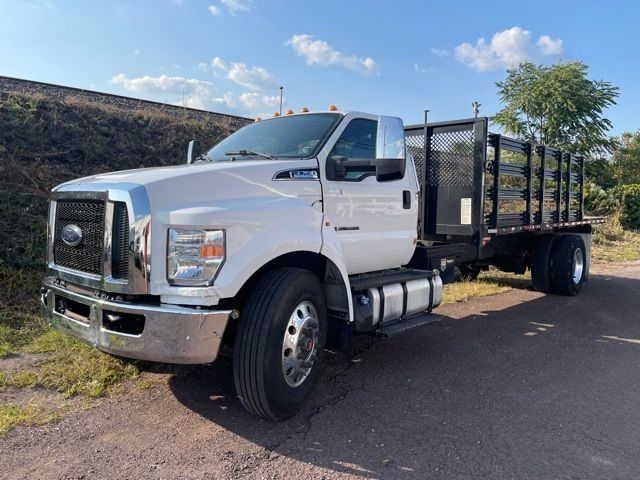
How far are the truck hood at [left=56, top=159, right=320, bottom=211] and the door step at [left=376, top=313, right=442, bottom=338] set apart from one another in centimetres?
143

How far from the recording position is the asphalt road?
307cm

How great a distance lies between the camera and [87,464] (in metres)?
3.06

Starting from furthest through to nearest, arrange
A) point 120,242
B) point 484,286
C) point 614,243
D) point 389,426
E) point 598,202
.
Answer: point 598,202 → point 614,243 → point 484,286 → point 389,426 → point 120,242

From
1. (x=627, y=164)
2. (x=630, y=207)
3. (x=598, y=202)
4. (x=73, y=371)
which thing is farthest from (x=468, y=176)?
(x=627, y=164)

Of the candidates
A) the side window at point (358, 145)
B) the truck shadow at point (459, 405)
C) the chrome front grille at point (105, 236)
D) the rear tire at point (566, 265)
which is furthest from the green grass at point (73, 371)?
the rear tire at point (566, 265)

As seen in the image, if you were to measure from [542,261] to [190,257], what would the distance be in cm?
715

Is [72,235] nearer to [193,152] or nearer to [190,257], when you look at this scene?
[190,257]

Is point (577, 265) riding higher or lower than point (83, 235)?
lower

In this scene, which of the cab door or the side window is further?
the side window

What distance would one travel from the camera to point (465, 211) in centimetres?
627

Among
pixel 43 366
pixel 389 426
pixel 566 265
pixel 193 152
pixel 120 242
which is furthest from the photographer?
pixel 566 265

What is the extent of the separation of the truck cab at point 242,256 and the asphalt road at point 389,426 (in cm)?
40

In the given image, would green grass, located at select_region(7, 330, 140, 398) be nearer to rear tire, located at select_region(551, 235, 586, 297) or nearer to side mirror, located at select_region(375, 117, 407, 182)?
side mirror, located at select_region(375, 117, 407, 182)

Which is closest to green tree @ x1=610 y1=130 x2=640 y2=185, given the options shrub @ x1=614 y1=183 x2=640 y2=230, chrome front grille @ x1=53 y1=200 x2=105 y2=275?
shrub @ x1=614 y1=183 x2=640 y2=230
